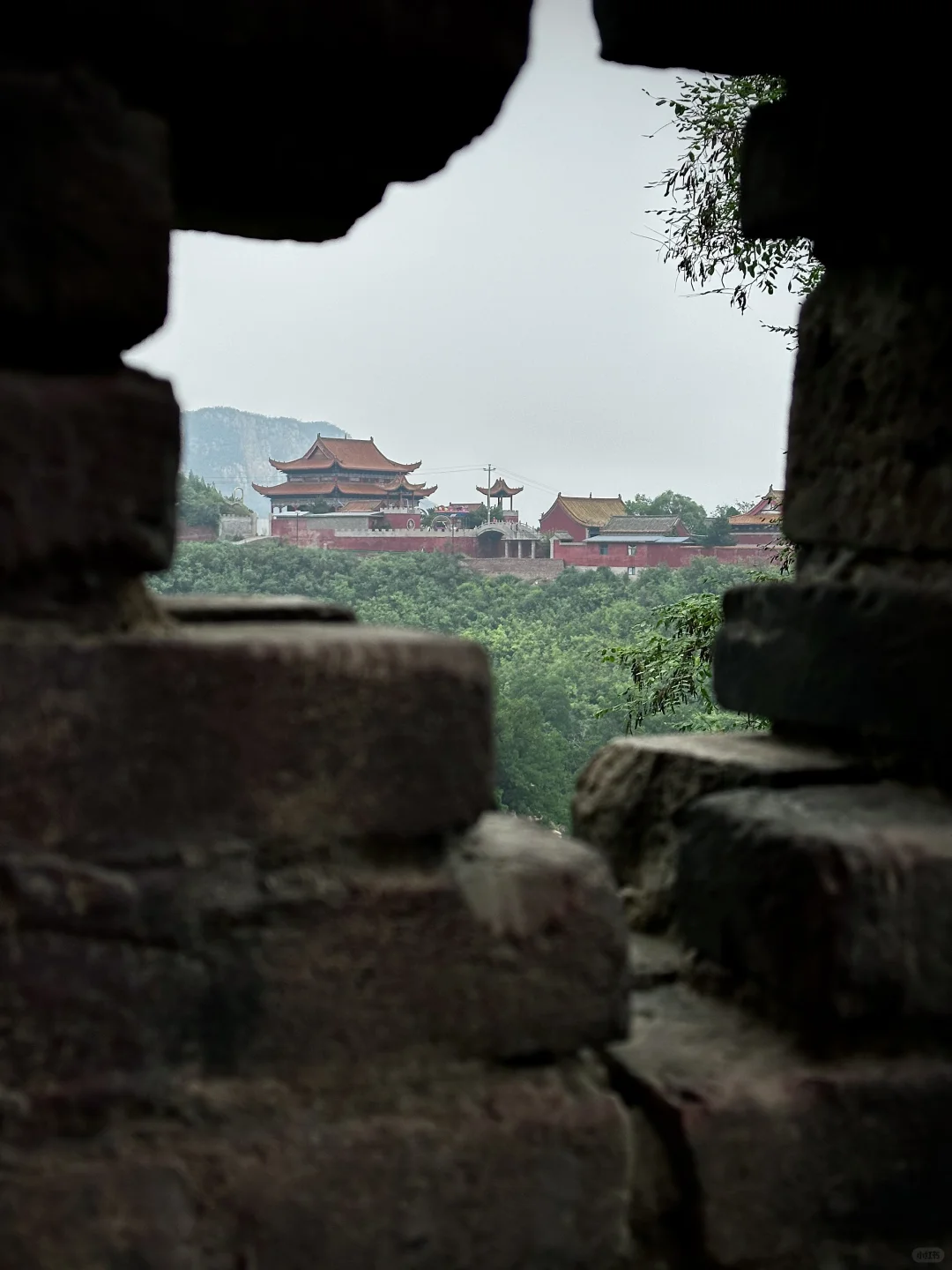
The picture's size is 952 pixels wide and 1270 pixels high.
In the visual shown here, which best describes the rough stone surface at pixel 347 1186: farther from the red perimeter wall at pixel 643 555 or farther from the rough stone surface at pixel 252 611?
the red perimeter wall at pixel 643 555

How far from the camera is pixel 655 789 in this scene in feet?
5.32

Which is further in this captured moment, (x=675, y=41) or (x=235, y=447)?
(x=235, y=447)

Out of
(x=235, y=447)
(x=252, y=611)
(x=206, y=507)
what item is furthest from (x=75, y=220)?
(x=235, y=447)

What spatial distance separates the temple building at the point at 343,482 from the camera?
45062 mm

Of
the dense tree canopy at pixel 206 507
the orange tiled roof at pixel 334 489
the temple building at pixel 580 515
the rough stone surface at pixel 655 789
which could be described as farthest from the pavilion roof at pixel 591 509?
the rough stone surface at pixel 655 789

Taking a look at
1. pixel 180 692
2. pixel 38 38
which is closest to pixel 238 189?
pixel 38 38

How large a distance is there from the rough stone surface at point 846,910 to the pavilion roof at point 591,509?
42569 millimetres

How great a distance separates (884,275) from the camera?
1.45 m

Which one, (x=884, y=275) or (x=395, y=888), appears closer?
(x=395, y=888)

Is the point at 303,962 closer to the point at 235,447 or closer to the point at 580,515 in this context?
the point at 580,515

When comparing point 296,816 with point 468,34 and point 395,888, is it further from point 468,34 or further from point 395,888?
point 468,34

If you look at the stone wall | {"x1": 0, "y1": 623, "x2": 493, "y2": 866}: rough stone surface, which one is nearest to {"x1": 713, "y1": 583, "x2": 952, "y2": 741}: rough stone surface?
the stone wall

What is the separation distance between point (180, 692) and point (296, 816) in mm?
135

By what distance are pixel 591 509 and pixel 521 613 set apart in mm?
7368
